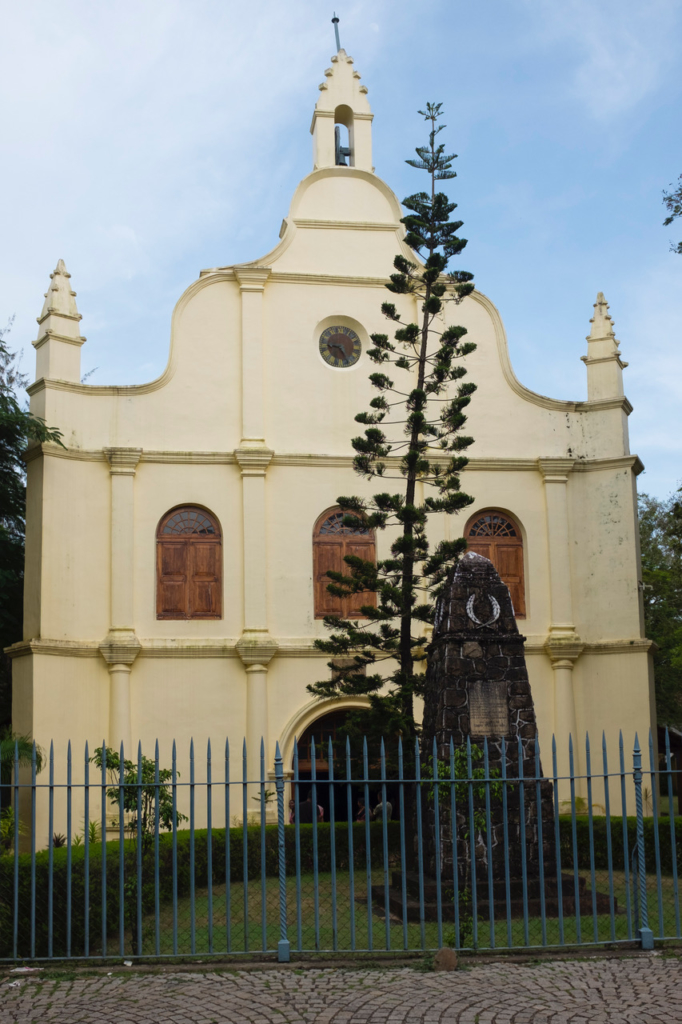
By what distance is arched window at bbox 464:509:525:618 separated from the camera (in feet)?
59.2

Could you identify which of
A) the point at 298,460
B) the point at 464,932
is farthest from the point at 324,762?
the point at 464,932

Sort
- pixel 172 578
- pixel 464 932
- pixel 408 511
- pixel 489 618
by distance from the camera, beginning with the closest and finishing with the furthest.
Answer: pixel 464 932
pixel 489 618
pixel 408 511
pixel 172 578

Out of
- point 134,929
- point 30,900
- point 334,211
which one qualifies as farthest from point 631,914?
point 334,211

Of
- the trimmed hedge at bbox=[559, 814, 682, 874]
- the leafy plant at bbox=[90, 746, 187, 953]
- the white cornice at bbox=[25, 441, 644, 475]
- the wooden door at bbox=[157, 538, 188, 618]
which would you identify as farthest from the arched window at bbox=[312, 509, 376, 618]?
the leafy plant at bbox=[90, 746, 187, 953]

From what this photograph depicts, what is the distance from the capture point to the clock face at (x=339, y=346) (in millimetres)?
18453

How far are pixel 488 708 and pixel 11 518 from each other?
446 inches

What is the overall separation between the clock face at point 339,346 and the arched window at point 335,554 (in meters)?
2.72

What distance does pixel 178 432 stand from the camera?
57.6ft

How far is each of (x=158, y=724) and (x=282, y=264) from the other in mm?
8163

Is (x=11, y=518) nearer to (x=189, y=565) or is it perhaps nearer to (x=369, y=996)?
(x=189, y=565)

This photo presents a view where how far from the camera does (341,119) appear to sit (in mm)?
20062

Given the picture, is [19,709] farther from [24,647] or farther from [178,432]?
[178,432]

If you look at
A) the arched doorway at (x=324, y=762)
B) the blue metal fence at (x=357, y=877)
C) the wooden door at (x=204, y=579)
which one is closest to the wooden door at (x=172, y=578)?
the wooden door at (x=204, y=579)

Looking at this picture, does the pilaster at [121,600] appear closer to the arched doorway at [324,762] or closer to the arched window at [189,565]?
the arched window at [189,565]
